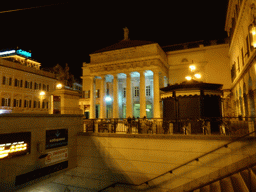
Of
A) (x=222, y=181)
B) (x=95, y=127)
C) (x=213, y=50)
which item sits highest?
(x=213, y=50)

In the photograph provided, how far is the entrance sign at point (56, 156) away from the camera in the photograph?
1043 centimetres

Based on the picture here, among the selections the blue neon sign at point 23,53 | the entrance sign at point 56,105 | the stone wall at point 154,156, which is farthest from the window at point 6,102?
the stone wall at point 154,156

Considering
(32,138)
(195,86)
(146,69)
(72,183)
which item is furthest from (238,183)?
(146,69)

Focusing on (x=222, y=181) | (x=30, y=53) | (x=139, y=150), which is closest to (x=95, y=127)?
(x=139, y=150)

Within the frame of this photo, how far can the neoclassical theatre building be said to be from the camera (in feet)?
102

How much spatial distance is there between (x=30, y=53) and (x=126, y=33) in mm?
29720

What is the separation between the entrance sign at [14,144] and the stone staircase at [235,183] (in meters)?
8.16

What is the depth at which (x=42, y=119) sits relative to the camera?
A: 1045 centimetres

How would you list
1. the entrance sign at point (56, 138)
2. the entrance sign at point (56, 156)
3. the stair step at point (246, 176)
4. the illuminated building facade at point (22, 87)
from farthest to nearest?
the illuminated building facade at point (22, 87) → the entrance sign at point (56, 138) → the entrance sign at point (56, 156) → the stair step at point (246, 176)

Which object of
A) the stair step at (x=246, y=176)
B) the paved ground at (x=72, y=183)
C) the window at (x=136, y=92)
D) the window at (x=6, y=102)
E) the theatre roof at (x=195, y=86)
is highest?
the window at (x=136, y=92)

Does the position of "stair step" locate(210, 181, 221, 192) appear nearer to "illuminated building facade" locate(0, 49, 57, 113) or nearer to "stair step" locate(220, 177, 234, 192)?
"stair step" locate(220, 177, 234, 192)

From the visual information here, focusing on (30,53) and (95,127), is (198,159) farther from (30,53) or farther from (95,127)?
(30,53)

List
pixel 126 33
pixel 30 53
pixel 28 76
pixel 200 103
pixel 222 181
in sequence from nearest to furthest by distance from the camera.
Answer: pixel 222 181 < pixel 200 103 < pixel 28 76 < pixel 126 33 < pixel 30 53

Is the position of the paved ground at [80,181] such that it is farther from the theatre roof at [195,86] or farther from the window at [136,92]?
the window at [136,92]
